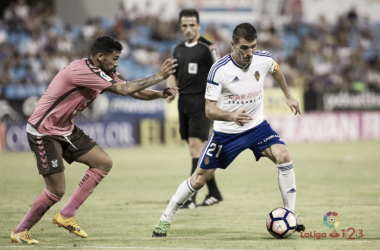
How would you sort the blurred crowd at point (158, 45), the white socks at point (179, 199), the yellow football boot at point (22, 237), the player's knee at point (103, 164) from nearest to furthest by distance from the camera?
the yellow football boot at point (22, 237)
the white socks at point (179, 199)
the player's knee at point (103, 164)
the blurred crowd at point (158, 45)

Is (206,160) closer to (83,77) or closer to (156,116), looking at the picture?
(83,77)

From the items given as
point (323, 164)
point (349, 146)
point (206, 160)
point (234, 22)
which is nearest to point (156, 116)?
point (349, 146)

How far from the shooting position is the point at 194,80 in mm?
10711

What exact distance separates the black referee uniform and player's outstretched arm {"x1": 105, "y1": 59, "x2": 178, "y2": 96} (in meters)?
3.32

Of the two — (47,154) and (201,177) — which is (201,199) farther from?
(47,154)

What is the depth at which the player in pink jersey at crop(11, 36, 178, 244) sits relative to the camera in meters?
7.34

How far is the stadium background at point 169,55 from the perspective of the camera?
74.5ft

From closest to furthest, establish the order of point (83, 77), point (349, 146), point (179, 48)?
point (83, 77) < point (179, 48) < point (349, 146)

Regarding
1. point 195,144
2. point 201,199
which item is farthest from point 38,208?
point 201,199

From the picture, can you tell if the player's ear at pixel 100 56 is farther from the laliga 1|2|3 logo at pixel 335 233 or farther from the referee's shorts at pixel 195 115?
the referee's shorts at pixel 195 115

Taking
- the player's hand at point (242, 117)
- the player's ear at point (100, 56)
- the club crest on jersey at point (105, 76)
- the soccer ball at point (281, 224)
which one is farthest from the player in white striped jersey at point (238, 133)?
the player's ear at point (100, 56)

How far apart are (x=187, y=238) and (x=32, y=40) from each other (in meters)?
18.2

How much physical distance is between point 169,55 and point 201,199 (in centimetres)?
1569

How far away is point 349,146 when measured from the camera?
22.5m
